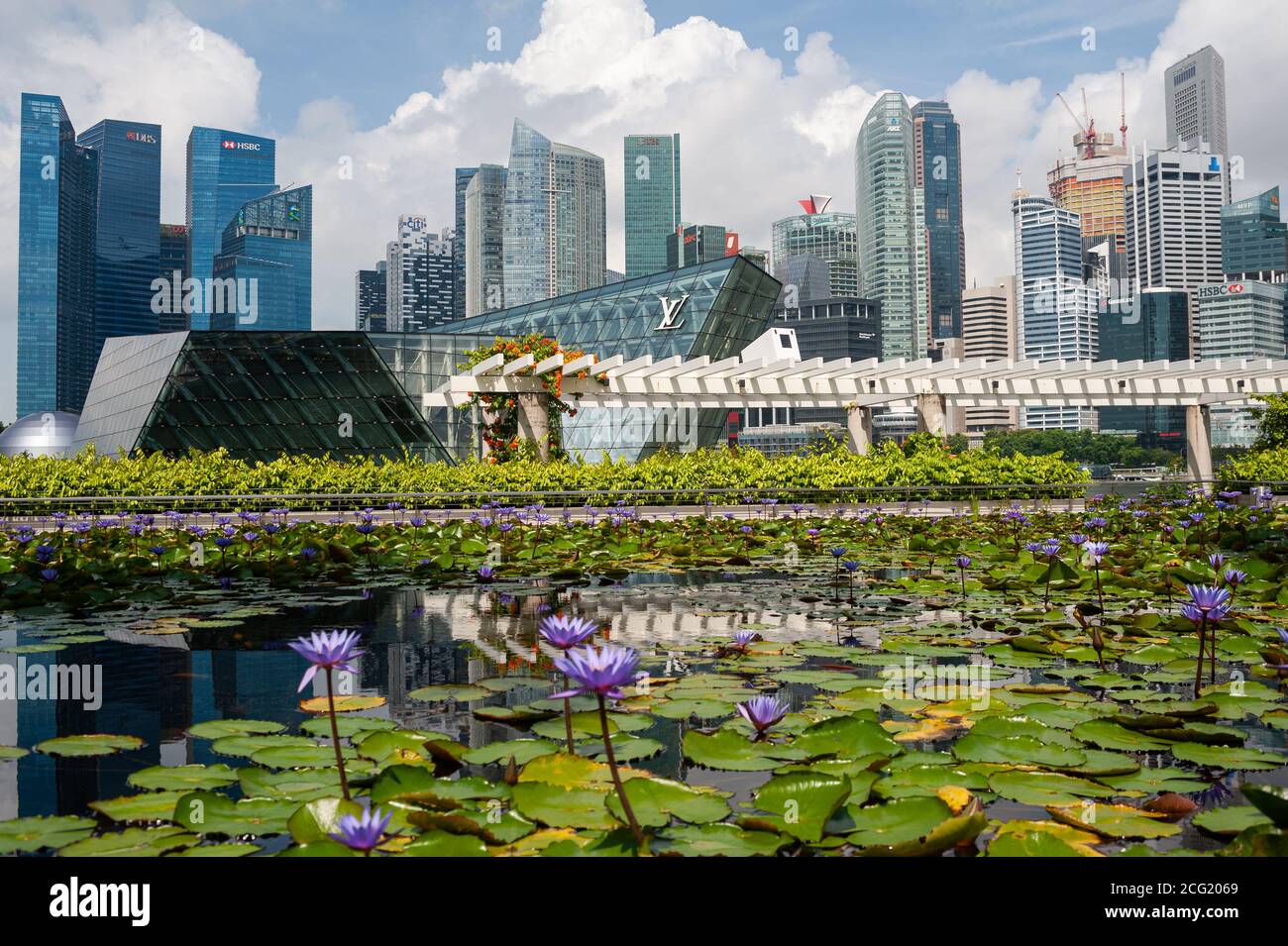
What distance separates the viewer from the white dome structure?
57216 mm

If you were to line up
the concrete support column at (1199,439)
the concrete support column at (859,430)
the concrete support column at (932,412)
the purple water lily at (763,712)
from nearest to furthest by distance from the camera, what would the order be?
the purple water lily at (763,712)
the concrete support column at (859,430)
the concrete support column at (932,412)
the concrete support column at (1199,439)

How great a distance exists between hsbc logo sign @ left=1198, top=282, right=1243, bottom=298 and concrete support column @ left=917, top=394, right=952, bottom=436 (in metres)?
151

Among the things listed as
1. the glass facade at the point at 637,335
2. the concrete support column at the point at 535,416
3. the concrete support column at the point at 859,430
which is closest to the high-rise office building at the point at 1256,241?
the glass facade at the point at 637,335

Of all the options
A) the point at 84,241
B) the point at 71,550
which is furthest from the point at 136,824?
the point at 84,241

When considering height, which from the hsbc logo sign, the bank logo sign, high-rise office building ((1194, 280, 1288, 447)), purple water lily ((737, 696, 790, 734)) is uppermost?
the hsbc logo sign

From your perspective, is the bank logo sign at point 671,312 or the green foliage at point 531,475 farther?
the bank logo sign at point 671,312

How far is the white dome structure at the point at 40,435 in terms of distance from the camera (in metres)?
A: 57.2

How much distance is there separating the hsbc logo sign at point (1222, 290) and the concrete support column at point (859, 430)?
152855mm

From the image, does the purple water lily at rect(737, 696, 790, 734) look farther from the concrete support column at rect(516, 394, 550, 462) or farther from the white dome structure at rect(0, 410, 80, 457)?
the white dome structure at rect(0, 410, 80, 457)

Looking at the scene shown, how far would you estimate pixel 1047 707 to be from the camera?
Answer: 3.53 meters

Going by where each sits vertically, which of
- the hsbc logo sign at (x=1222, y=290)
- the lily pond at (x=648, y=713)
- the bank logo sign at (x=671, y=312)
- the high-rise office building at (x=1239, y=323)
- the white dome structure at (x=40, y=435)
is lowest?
the lily pond at (x=648, y=713)

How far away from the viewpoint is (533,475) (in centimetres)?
1991

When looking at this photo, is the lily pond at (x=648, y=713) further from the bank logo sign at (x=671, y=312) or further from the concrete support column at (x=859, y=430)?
the bank logo sign at (x=671, y=312)

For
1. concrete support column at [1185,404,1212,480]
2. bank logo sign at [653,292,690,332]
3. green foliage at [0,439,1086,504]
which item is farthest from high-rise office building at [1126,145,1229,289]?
green foliage at [0,439,1086,504]
